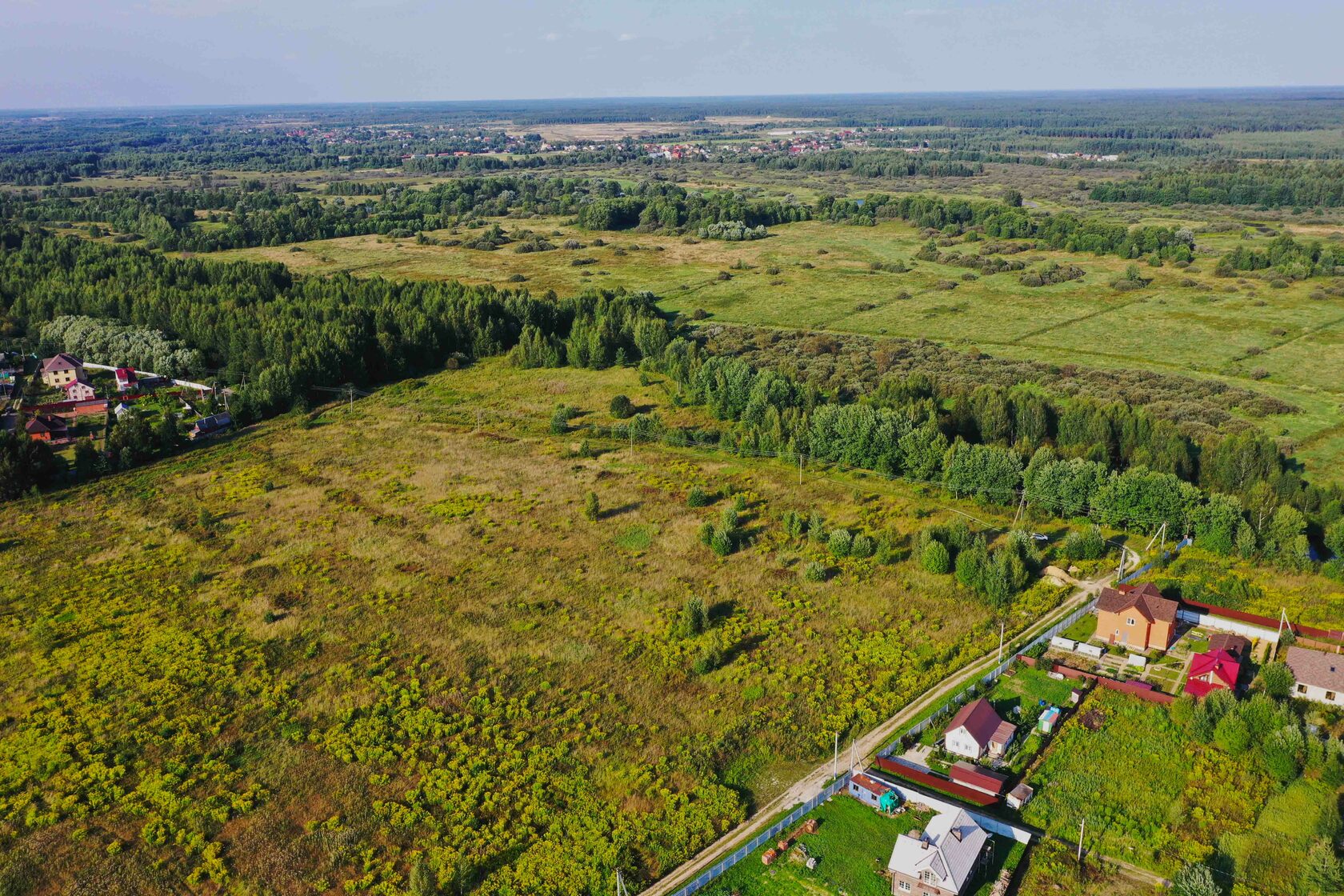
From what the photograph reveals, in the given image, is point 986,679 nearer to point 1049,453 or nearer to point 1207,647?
point 1207,647

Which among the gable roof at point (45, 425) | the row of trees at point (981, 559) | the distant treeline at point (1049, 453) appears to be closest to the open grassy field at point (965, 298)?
the distant treeline at point (1049, 453)

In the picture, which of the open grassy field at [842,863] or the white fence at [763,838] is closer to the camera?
the open grassy field at [842,863]

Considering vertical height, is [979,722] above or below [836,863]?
above

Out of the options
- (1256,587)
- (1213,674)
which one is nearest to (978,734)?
(1213,674)

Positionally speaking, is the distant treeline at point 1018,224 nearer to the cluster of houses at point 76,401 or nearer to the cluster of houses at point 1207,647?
the cluster of houses at point 1207,647

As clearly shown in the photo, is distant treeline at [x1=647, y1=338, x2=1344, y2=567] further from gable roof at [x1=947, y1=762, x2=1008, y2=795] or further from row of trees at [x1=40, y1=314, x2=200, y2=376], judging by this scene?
row of trees at [x1=40, y1=314, x2=200, y2=376]

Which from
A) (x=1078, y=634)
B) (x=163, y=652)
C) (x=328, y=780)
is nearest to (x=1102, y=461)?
(x=1078, y=634)

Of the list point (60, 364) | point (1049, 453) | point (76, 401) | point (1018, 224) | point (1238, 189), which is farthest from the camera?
point (1238, 189)
